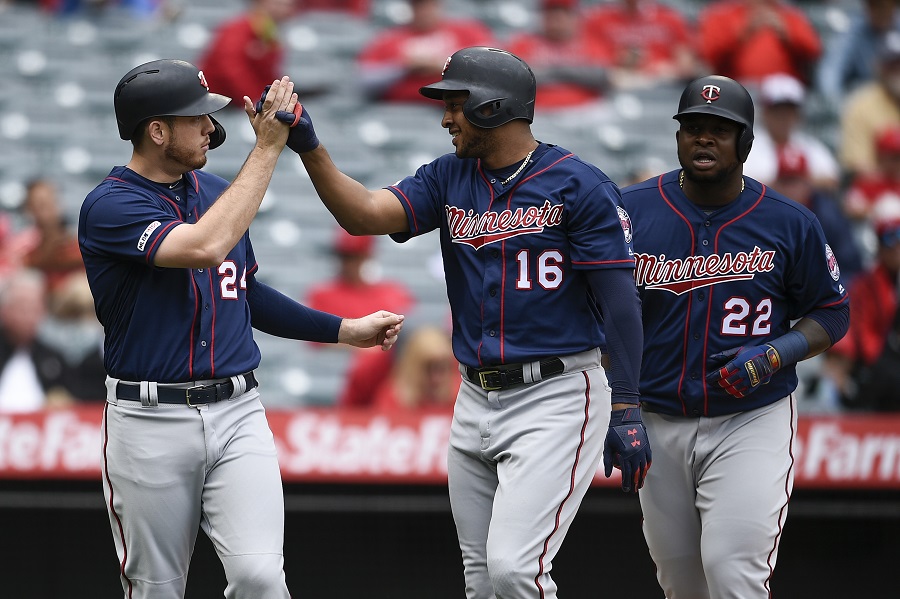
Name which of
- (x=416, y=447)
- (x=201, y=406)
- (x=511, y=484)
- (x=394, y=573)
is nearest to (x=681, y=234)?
(x=511, y=484)

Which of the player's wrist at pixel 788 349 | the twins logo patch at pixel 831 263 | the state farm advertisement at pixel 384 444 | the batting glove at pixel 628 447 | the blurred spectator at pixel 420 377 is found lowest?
the state farm advertisement at pixel 384 444

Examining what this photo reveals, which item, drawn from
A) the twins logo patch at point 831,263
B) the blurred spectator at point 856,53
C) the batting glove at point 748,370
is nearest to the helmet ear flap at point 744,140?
the twins logo patch at point 831,263

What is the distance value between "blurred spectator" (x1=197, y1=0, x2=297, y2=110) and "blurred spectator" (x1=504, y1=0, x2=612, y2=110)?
60.8 inches

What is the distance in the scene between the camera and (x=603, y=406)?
11.0ft

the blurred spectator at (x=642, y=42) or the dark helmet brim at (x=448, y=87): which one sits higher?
the blurred spectator at (x=642, y=42)

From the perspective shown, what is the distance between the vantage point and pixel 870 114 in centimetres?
746

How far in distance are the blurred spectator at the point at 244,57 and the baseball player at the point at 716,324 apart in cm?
414

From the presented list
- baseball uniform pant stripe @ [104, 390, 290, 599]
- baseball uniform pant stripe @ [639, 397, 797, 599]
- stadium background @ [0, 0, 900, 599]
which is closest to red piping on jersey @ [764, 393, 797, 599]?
baseball uniform pant stripe @ [639, 397, 797, 599]

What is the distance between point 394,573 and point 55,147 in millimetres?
3517

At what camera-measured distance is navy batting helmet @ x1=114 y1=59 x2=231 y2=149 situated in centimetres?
316

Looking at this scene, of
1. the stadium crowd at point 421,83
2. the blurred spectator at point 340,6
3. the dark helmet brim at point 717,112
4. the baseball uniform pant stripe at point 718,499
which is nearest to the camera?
the baseball uniform pant stripe at point 718,499

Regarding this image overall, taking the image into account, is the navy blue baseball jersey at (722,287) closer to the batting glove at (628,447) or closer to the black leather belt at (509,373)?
the batting glove at (628,447)

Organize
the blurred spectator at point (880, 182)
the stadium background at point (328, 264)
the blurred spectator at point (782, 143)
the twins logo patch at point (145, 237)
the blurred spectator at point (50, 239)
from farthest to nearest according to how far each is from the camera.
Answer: the blurred spectator at point (880, 182) < the blurred spectator at point (782, 143) < the blurred spectator at point (50, 239) < the stadium background at point (328, 264) < the twins logo patch at point (145, 237)

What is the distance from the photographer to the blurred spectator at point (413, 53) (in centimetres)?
752
